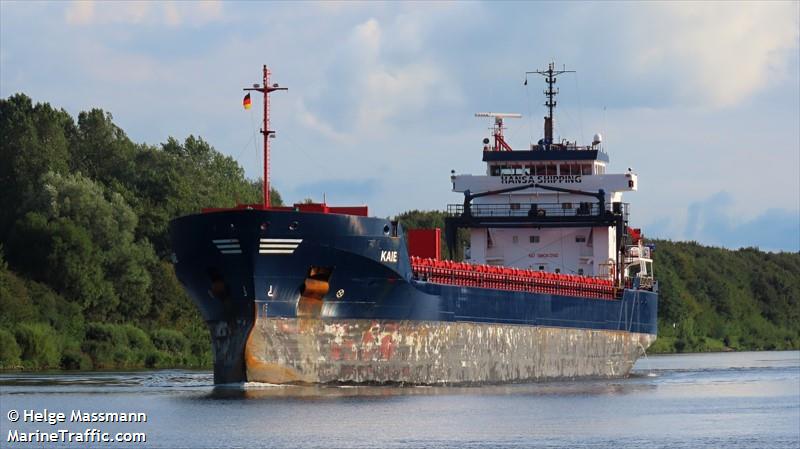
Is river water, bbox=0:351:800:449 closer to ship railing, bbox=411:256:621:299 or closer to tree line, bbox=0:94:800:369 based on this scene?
ship railing, bbox=411:256:621:299

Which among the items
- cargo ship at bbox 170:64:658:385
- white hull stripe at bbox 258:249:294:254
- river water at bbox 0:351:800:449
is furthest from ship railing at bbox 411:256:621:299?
white hull stripe at bbox 258:249:294:254

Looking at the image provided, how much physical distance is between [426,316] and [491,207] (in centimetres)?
1254

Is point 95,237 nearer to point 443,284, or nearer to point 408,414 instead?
point 443,284

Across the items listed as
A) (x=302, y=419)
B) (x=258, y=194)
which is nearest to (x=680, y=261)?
(x=258, y=194)

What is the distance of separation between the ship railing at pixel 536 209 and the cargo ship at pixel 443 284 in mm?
56

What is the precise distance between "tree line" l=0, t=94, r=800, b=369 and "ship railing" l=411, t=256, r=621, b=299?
18.0m

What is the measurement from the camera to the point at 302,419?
36812mm

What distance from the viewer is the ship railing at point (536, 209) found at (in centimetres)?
5838

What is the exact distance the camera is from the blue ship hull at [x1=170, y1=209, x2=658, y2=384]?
43125 millimetres

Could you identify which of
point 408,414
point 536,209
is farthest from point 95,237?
point 408,414

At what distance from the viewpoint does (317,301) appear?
145 feet

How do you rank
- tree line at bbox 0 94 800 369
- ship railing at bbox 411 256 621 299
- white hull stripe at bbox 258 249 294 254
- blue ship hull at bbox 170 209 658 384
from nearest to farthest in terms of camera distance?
white hull stripe at bbox 258 249 294 254 < blue ship hull at bbox 170 209 658 384 < ship railing at bbox 411 256 621 299 < tree line at bbox 0 94 800 369

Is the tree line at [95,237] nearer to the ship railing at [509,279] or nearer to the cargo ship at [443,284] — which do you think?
the cargo ship at [443,284]

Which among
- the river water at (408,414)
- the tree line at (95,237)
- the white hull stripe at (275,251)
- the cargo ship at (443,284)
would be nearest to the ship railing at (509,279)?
the cargo ship at (443,284)
